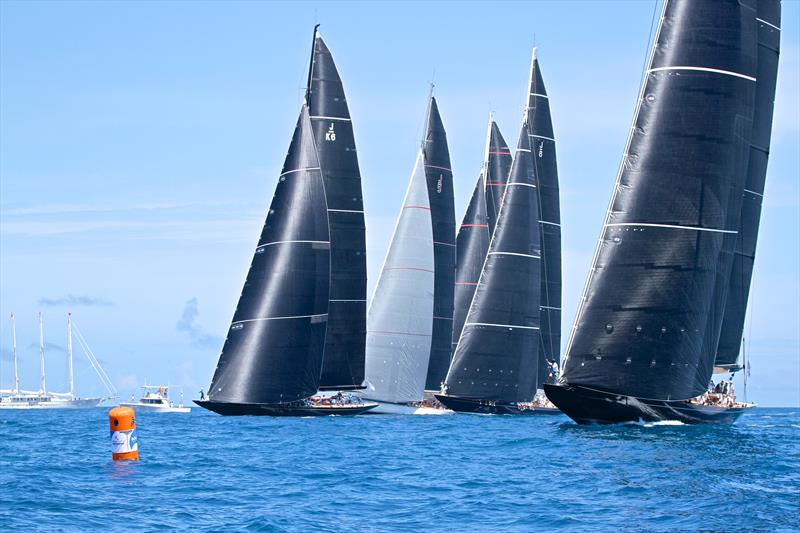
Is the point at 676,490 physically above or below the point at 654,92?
below

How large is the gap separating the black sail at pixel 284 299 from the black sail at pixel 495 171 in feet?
70.3

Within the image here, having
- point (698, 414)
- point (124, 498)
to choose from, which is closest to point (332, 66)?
point (698, 414)

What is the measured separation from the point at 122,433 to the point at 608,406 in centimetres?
1918

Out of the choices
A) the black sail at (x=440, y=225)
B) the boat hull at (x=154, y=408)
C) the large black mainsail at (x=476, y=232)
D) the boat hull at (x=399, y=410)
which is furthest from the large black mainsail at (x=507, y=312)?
the boat hull at (x=154, y=408)

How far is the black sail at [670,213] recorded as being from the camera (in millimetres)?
44062

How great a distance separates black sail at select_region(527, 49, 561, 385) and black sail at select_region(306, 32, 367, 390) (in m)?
15.4

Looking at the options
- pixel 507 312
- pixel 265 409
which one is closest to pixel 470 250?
pixel 507 312

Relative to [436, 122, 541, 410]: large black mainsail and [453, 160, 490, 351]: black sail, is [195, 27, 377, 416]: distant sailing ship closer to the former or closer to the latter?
[436, 122, 541, 410]: large black mainsail

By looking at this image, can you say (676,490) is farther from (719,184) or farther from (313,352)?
(313,352)

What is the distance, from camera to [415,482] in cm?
3025

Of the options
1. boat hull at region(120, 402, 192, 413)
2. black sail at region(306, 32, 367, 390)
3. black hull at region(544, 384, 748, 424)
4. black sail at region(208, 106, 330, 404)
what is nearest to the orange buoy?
black hull at region(544, 384, 748, 424)

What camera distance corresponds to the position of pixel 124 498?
27016 mm

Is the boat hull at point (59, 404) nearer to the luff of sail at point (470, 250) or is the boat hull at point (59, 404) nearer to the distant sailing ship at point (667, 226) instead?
the luff of sail at point (470, 250)

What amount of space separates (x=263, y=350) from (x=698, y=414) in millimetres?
20620
